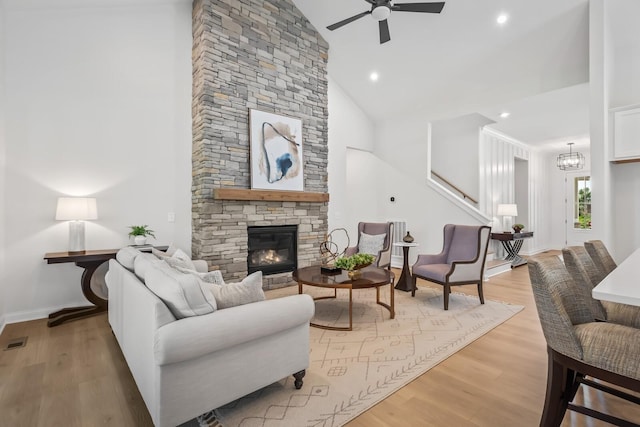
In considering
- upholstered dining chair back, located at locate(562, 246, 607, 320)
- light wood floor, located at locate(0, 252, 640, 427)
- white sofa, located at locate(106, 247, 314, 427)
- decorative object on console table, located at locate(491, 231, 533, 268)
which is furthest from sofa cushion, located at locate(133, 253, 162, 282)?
decorative object on console table, located at locate(491, 231, 533, 268)

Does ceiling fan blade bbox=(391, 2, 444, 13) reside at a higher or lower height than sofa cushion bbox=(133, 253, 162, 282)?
higher

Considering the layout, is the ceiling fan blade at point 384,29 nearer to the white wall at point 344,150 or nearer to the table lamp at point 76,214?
the white wall at point 344,150

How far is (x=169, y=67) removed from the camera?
435 cm

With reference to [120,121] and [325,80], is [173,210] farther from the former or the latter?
[325,80]

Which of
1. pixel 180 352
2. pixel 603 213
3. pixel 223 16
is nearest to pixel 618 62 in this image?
pixel 603 213

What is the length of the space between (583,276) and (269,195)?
12.1 feet

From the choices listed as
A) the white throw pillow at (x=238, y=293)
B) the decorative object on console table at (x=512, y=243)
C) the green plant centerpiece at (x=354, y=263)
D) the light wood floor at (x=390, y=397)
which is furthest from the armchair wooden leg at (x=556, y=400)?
the decorative object on console table at (x=512, y=243)

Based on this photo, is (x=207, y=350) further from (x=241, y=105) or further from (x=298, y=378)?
(x=241, y=105)

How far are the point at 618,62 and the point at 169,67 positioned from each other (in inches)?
222

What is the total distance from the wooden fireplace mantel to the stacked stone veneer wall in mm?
130

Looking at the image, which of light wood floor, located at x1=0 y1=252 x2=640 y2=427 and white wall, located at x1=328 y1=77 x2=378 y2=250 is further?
white wall, located at x1=328 y1=77 x2=378 y2=250

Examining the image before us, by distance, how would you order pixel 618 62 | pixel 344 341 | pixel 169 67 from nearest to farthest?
pixel 344 341
pixel 618 62
pixel 169 67

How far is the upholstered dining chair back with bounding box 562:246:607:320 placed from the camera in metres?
Answer: 1.90

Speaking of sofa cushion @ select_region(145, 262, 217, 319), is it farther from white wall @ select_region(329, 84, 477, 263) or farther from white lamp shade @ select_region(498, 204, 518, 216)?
white lamp shade @ select_region(498, 204, 518, 216)
